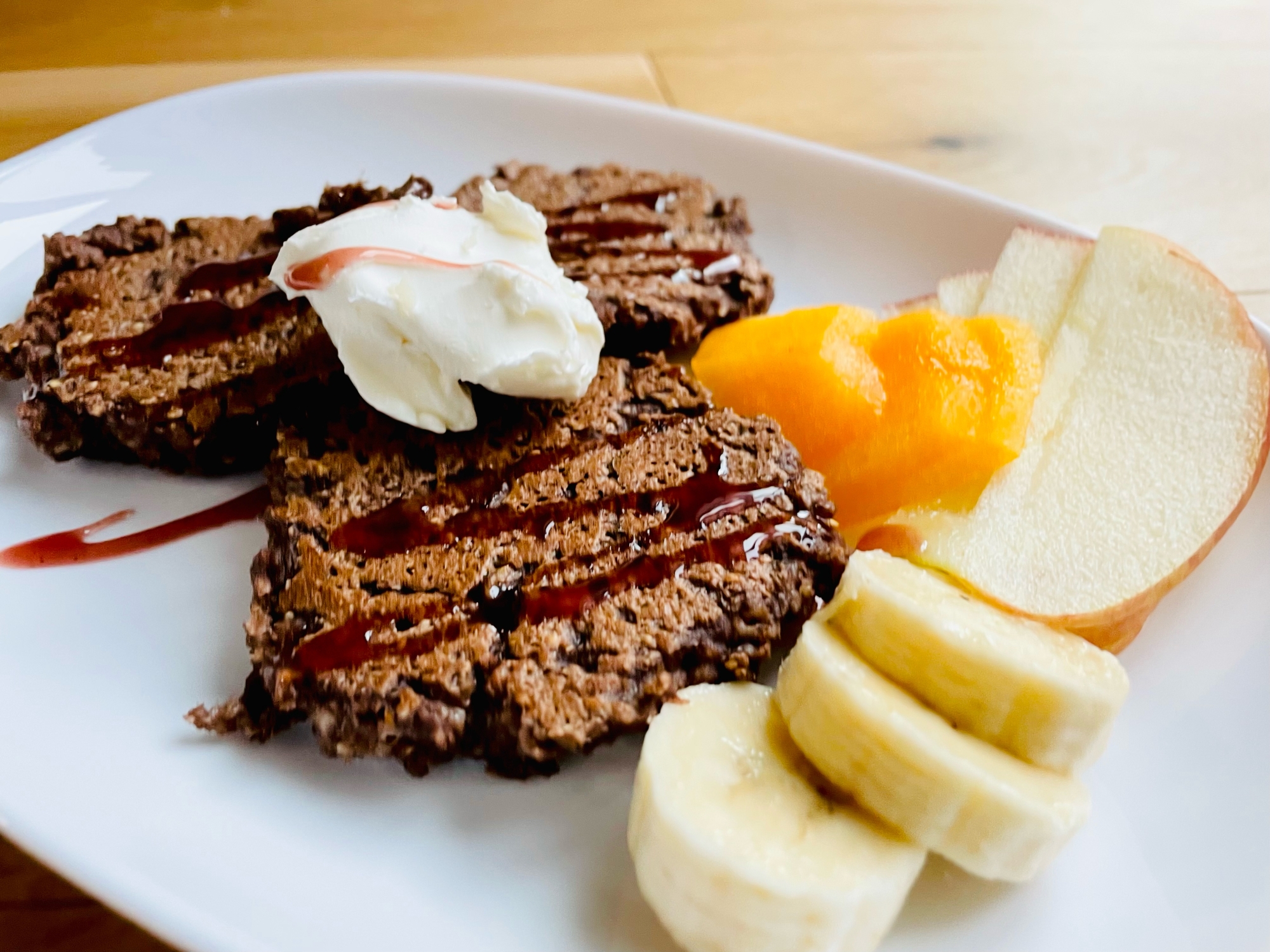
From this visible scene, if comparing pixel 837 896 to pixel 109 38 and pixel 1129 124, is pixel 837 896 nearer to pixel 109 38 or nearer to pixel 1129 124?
pixel 1129 124

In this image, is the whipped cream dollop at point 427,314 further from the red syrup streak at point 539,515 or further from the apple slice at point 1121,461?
the apple slice at point 1121,461

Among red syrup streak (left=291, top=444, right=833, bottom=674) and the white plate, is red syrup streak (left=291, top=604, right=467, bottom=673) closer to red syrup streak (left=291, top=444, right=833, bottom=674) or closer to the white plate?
red syrup streak (left=291, top=444, right=833, bottom=674)

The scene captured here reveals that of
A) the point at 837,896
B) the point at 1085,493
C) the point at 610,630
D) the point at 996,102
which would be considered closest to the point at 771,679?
the point at 610,630

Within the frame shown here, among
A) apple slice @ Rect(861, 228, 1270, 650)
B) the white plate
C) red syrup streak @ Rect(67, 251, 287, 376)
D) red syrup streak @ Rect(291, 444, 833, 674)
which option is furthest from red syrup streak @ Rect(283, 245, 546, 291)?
apple slice @ Rect(861, 228, 1270, 650)

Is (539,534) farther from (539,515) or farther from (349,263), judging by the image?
(349,263)

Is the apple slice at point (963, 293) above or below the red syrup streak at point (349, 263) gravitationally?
above

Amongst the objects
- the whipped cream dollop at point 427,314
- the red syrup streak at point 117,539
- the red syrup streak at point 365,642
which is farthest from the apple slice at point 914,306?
the red syrup streak at point 117,539

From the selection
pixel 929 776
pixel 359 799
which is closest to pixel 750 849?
pixel 929 776
